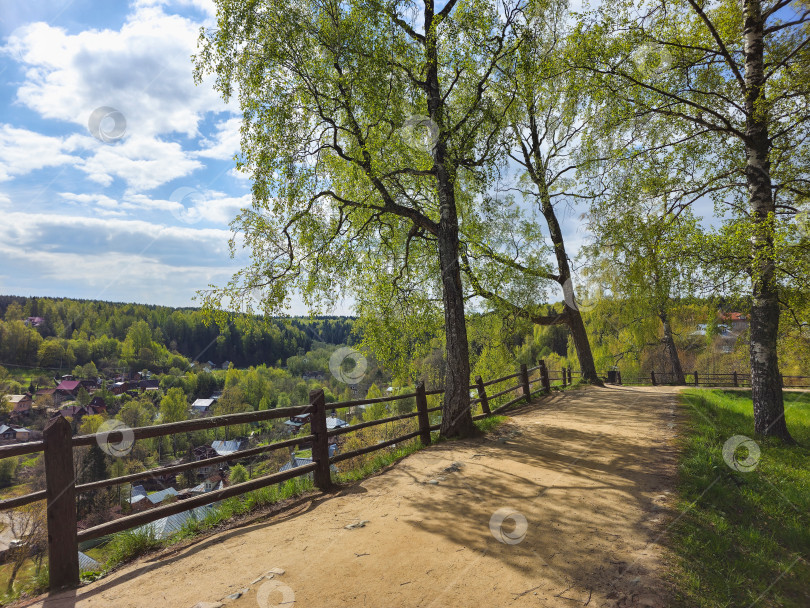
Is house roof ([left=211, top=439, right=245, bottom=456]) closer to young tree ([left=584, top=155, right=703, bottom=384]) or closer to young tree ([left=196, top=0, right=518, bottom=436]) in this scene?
young tree ([left=196, top=0, right=518, bottom=436])

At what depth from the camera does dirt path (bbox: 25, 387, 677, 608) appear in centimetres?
339

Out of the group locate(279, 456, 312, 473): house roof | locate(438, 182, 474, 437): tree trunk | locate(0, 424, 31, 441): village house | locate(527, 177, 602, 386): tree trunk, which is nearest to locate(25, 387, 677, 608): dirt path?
locate(279, 456, 312, 473): house roof

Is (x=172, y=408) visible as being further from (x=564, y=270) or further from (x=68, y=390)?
(x=564, y=270)

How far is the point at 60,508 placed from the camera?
3916 millimetres

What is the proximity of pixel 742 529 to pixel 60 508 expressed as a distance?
6.89 metres

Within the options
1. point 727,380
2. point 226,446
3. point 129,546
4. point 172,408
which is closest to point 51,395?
point 172,408

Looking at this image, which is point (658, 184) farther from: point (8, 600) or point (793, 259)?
point (8, 600)

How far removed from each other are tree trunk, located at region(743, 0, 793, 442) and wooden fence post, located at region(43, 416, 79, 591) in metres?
A: 10.4

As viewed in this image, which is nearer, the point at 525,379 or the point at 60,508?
the point at 60,508

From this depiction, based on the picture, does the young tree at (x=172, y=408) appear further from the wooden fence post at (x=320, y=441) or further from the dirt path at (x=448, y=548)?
the dirt path at (x=448, y=548)

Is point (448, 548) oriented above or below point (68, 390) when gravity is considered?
above

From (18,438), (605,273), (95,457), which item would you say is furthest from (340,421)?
(605,273)

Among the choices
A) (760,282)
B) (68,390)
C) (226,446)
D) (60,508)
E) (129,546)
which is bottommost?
(226,446)

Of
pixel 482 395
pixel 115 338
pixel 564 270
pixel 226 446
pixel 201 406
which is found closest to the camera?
pixel 482 395
